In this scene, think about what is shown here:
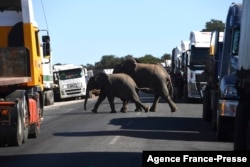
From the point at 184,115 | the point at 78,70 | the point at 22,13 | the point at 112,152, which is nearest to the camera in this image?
the point at 112,152

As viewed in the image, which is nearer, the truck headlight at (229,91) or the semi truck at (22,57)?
the truck headlight at (229,91)

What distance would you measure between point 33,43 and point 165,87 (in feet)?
45.9

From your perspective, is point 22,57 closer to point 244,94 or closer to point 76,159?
point 76,159

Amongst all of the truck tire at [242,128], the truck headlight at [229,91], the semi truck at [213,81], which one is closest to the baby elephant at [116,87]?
the semi truck at [213,81]

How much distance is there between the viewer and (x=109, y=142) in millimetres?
17125

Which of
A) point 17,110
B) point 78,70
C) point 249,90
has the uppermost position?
point 249,90

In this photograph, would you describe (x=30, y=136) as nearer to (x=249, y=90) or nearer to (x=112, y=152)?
(x=112, y=152)

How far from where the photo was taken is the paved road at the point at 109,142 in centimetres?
1412

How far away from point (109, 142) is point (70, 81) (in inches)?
1418

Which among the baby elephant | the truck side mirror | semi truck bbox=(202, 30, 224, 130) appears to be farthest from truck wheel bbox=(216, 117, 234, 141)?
the baby elephant

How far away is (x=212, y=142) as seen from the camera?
17.3 meters

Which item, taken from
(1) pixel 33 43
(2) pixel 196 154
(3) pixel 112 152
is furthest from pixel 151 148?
(2) pixel 196 154

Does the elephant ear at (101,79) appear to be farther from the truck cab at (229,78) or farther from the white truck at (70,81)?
the white truck at (70,81)

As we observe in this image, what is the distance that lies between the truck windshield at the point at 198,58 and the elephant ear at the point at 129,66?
156 inches
